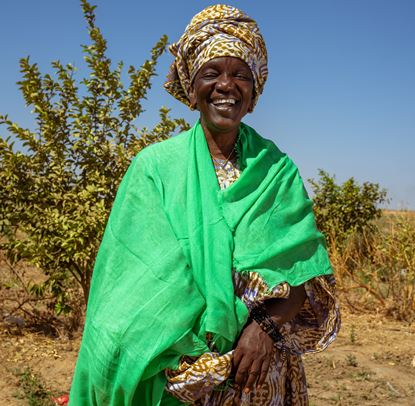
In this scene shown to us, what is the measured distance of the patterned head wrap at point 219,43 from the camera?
2188 mm

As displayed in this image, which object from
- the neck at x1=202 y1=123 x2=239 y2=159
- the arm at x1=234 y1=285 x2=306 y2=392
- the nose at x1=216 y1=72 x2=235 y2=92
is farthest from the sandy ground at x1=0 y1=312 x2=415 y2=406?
the nose at x1=216 y1=72 x2=235 y2=92

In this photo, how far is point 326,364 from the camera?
5156mm

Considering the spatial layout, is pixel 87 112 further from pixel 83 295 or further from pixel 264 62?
pixel 264 62

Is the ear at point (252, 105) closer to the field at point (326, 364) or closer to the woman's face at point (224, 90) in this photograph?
the woman's face at point (224, 90)

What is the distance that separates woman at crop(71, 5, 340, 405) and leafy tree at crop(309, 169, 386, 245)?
24.6 feet

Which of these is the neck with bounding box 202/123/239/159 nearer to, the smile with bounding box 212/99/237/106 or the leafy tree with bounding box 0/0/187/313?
the smile with bounding box 212/99/237/106

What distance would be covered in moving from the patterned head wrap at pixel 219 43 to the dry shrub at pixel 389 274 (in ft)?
16.3

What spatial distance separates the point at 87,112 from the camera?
561 cm

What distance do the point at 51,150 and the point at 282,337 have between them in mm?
3878

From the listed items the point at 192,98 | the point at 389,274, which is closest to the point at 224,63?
the point at 192,98

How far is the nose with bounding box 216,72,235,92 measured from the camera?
2.17 m

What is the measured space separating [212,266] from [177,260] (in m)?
0.12

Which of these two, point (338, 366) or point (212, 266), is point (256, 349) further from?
point (338, 366)

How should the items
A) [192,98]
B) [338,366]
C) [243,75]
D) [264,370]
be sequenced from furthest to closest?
[338,366]
[192,98]
[243,75]
[264,370]
